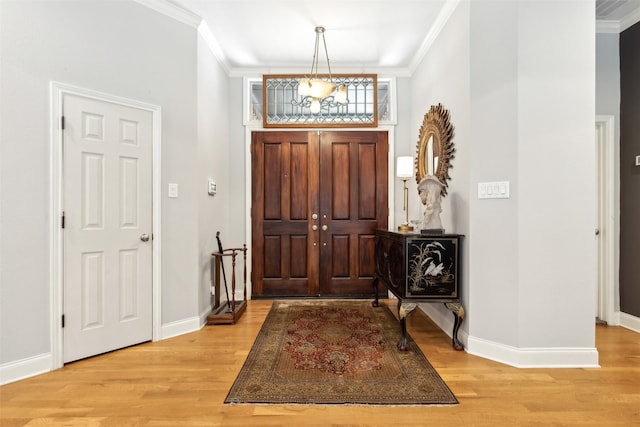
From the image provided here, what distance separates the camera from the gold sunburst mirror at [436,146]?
3.10 m

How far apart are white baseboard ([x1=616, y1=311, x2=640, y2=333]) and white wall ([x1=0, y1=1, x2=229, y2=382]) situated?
414cm

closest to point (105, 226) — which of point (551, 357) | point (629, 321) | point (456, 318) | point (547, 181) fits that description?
point (456, 318)

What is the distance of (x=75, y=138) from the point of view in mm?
2520

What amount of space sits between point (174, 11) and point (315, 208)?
8.42 feet

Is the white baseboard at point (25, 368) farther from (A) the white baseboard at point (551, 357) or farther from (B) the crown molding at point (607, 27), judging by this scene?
(B) the crown molding at point (607, 27)

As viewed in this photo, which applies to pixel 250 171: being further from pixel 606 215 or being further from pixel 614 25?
pixel 614 25

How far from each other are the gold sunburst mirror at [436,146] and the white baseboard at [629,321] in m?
2.12

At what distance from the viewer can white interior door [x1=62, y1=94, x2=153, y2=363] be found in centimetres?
251

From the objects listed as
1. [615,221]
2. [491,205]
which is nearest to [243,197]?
[491,205]

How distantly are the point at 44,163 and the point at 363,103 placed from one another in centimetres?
348

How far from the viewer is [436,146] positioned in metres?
3.38

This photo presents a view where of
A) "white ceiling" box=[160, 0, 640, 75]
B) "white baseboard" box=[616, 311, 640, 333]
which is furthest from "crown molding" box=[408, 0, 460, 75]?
"white baseboard" box=[616, 311, 640, 333]

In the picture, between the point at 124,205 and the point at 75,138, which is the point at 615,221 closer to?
the point at 124,205

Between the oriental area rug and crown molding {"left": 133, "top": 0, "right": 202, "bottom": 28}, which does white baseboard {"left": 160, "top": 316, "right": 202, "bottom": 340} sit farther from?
crown molding {"left": 133, "top": 0, "right": 202, "bottom": 28}
